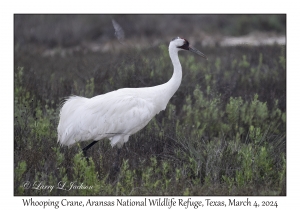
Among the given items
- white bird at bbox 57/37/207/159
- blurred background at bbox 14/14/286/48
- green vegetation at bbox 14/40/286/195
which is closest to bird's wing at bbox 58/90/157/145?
white bird at bbox 57/37/207/159

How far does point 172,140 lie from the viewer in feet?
21.4

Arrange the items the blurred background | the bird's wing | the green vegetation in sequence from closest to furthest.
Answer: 1. the green vegetation
2. the bird's wing
3. the blurred background

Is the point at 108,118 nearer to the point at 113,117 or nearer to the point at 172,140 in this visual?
the point at 113,117

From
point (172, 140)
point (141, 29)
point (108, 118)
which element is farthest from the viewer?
A: point (141, 29)

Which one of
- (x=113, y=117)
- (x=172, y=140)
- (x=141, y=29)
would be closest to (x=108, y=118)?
(x=113, y=117)

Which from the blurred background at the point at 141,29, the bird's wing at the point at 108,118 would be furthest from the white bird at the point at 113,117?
the blurred background at the point at 141,29

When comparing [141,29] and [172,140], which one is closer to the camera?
[172,140]

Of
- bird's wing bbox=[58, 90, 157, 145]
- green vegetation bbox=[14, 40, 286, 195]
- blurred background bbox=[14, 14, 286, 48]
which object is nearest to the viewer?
green vegetation bbox=[14, 40, 286, 195]

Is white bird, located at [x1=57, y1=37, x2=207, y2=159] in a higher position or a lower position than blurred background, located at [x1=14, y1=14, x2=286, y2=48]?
lower

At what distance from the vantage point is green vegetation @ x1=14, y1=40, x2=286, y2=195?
5266mm

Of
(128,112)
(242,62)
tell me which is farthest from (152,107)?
(242,62)

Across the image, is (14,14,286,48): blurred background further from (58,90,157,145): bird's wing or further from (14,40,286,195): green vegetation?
(58,90,157,145): bird's wing

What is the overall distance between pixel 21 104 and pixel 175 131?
2.15 meters
